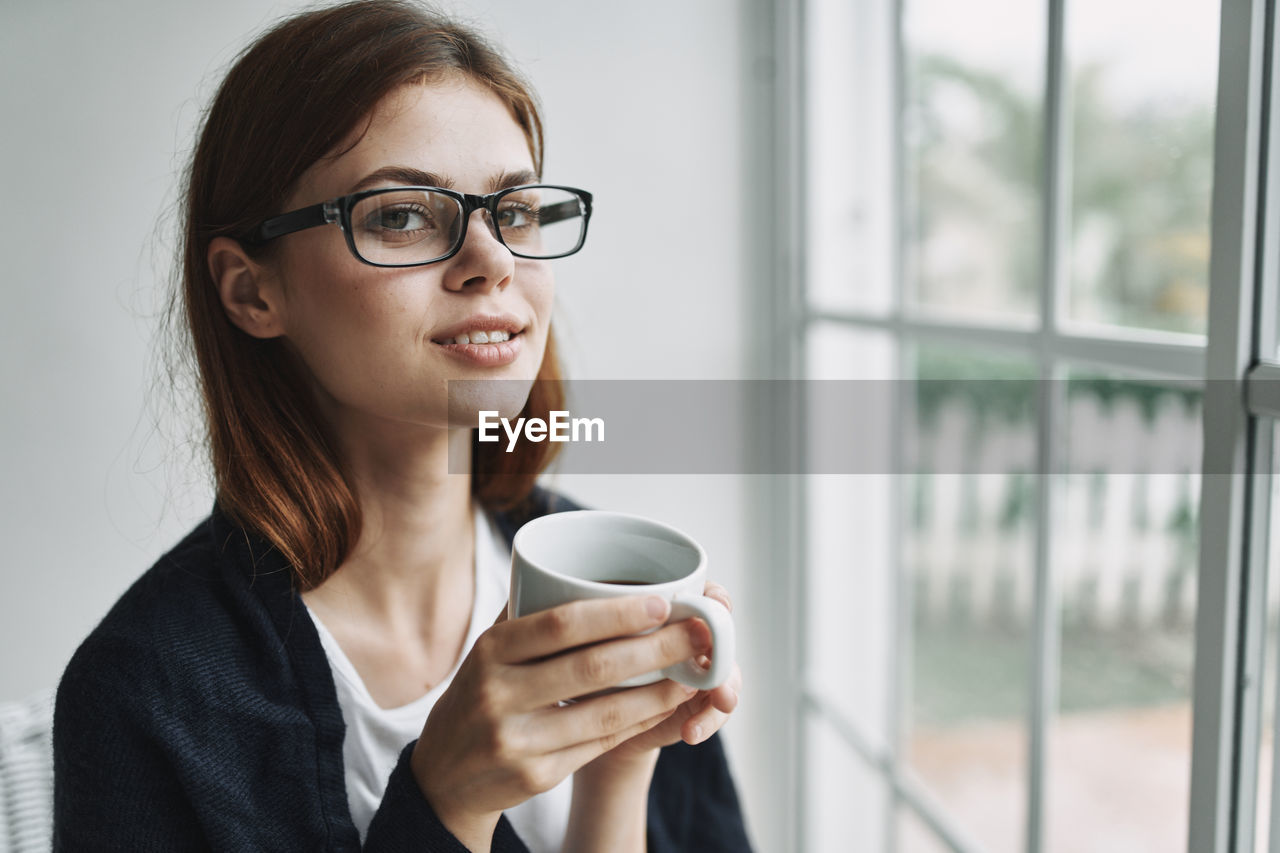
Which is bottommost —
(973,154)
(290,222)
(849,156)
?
(290,222)

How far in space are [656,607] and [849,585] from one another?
3.78 ft

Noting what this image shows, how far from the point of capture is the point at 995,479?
268cm

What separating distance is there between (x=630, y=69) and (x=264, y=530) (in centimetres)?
98

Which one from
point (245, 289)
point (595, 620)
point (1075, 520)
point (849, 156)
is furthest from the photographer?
point (1075, 520)

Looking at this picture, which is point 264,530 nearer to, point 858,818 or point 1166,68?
point 1166,68

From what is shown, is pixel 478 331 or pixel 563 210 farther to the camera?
pixel 563 210

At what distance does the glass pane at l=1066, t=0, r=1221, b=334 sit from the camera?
107 centimetres

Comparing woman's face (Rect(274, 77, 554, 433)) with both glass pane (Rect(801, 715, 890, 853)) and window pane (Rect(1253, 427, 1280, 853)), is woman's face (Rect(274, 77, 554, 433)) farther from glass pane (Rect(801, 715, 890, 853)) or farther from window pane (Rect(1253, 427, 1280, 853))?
glass pane (Rect(801, 715, 890, 853))

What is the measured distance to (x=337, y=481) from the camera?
0.92 m

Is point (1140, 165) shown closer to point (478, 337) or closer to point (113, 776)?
point (478, 337)

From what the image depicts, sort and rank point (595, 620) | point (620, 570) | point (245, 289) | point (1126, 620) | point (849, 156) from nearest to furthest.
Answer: point (595, 620) < point (620, 570) < point (245, 289) < point (849, 156) < point (1126, 620)

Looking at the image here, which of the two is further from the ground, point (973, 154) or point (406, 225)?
point (973, 154)

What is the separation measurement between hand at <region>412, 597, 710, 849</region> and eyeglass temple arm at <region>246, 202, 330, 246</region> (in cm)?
38
